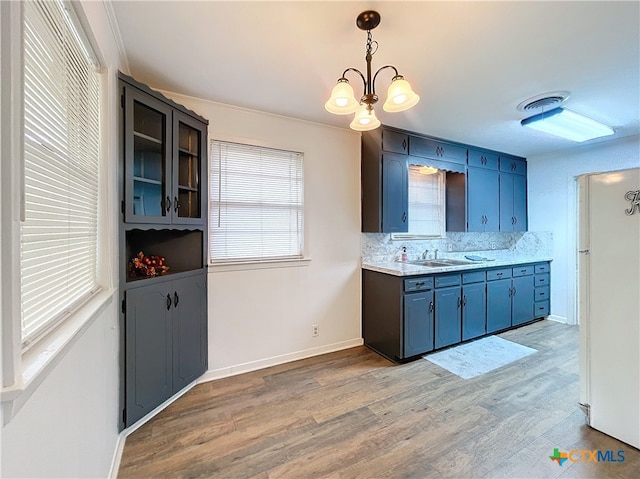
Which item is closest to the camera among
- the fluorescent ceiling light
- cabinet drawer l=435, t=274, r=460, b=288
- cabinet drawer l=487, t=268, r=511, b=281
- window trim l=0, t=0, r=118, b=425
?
window trim l=0, t=0, r=118, b=425

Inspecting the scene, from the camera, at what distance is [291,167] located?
2875 millimetres

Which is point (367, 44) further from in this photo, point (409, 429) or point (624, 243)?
point (409, 429)

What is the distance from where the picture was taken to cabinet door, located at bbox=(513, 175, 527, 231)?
13.9 feet

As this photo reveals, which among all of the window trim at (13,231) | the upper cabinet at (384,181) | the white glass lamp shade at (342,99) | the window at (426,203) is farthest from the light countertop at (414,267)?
the window trim at (13,231)

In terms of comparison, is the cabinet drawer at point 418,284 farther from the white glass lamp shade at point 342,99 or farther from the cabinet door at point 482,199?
the white glass lamp shade at point 342,99

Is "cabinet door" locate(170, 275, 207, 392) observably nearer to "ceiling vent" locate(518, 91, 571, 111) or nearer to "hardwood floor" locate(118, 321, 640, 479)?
"hardwood floor" locate(118, 321, 640, 479)

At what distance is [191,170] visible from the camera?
7.67 ft

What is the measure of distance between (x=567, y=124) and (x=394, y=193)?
1798 mm

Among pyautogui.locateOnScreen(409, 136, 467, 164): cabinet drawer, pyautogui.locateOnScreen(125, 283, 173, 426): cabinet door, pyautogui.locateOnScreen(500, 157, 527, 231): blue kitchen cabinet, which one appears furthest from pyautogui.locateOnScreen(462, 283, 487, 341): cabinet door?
pyautogui.locateOnScreen(125, 283, 173, 426): cabinet door

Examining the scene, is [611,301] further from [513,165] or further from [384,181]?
[513,165]

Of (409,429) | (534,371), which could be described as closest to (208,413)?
(409,429)

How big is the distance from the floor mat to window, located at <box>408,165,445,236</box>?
149 cm

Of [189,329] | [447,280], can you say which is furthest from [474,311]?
[189,329]

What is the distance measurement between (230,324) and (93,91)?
1.98 metres
